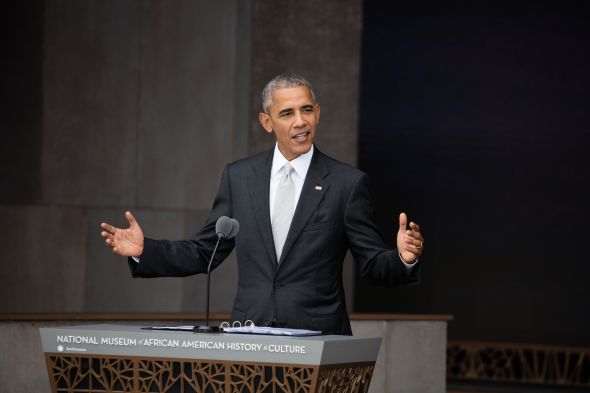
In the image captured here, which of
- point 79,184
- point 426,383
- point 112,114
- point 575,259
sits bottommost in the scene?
point 426,383

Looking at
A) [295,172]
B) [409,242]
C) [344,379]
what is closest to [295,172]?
[295,172]

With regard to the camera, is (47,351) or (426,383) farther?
(426,383)

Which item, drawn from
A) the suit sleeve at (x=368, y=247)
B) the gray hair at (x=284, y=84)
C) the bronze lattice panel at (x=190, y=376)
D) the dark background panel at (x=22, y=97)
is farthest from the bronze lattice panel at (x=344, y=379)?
the dark background panel at (x=22, y=97)

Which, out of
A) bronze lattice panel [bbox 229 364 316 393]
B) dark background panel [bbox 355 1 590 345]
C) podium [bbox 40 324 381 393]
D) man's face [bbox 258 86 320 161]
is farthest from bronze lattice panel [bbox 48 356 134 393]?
dark background panel [bbox 355 1 590 345]

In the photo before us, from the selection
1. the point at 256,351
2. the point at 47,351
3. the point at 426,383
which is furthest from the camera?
the point at 426,383

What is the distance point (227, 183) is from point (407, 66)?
227 inches

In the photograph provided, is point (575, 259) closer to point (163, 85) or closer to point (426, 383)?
point (426, 383)

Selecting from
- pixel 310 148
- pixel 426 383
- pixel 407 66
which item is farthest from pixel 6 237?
pixel 310 148

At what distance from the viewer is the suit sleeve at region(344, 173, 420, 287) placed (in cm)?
317

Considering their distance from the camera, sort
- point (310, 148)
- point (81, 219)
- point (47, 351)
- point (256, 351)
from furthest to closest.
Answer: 1. point (81, 219)
2. point (310, 148)
3. point (47, 351)
4. point (256, 351)

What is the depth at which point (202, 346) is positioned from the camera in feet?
8.88

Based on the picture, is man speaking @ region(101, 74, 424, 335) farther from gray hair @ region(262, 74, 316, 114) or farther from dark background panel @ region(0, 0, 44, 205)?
dark background panel @ region(0, 0, 44, 205)

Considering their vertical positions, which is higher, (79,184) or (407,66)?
(407,66)

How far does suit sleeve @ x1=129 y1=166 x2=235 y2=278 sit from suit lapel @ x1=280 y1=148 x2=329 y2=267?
25cm
